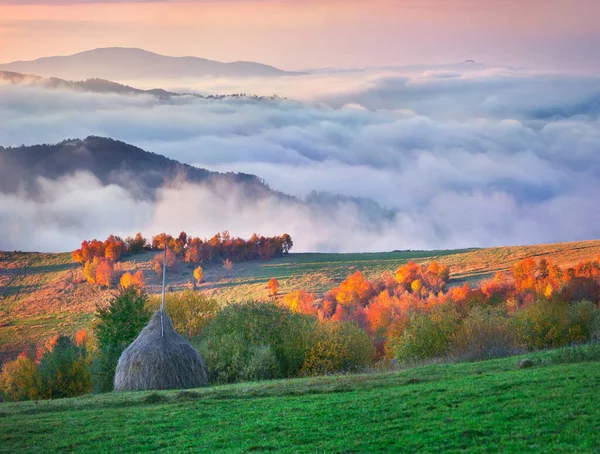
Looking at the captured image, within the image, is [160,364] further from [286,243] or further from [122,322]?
[286,243]

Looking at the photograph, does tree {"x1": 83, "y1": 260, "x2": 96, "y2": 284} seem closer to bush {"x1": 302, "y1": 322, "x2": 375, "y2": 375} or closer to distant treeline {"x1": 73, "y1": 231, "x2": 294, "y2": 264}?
distant treeline {"x1": 73, "y1": 231, "x2": 294, "y2": 264}

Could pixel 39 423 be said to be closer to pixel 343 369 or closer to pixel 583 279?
pixel 343 369

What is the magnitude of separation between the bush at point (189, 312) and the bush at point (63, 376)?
1509 centimetres

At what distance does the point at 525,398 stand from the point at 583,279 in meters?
73.9

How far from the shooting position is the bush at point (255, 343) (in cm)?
4503

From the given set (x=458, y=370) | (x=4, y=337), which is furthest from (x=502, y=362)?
(x=4, y=337)

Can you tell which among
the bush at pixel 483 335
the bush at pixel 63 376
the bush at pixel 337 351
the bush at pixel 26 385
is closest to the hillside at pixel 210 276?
the bush at pixel 26 385

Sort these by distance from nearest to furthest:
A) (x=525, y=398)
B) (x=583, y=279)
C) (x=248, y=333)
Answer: (x=525, y=398) < (x=248, y=333) < (x=583, y=279)

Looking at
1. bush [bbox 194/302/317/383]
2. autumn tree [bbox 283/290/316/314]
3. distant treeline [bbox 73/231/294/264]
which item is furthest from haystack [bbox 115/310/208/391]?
distant treeline [bbox 73/231/294/264]

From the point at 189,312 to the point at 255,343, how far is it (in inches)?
930

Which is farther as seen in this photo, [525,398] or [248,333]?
[248,333]

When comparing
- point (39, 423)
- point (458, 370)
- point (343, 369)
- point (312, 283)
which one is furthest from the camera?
point (312, 283)

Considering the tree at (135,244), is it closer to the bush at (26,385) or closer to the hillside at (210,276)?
the hillside at (210,276)

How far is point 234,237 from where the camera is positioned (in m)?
173
